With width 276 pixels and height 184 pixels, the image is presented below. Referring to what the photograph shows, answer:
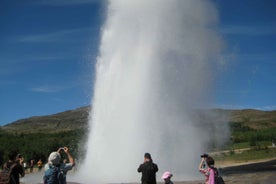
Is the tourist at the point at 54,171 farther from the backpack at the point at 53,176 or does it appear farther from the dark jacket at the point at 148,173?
the dark jacket at the point at 148,173

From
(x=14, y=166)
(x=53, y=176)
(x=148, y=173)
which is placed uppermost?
(x=14, y=166)

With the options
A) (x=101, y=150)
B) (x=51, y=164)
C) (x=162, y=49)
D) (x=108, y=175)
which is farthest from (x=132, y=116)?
(x=51, y=164)

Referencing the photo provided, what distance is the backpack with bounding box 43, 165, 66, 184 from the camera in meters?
6.85

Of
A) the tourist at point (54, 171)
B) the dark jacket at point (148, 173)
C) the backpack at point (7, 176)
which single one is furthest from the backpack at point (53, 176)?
the dark jacket at point (148, 173)

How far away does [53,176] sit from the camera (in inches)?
270

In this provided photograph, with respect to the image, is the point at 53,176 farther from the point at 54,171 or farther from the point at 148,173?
the point at 148,173

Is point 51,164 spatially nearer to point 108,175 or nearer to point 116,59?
point 108,175

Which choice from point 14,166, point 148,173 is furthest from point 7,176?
point 148,173

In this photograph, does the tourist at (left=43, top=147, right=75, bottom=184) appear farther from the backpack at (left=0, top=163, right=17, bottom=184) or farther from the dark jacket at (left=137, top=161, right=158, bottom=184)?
the dark jacket at (left=137, top=161, right=158, bottom=184)

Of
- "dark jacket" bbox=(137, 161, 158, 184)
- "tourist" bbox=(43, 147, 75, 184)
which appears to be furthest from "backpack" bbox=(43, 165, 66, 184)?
"dark jacket" bbox=(137, 161, 158, 184)

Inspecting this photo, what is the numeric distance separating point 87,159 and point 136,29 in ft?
30.5

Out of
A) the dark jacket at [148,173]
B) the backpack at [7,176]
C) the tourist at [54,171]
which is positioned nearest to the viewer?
the tourist at [54,171]

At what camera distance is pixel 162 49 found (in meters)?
24.9

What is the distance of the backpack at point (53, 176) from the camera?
22.5ft
